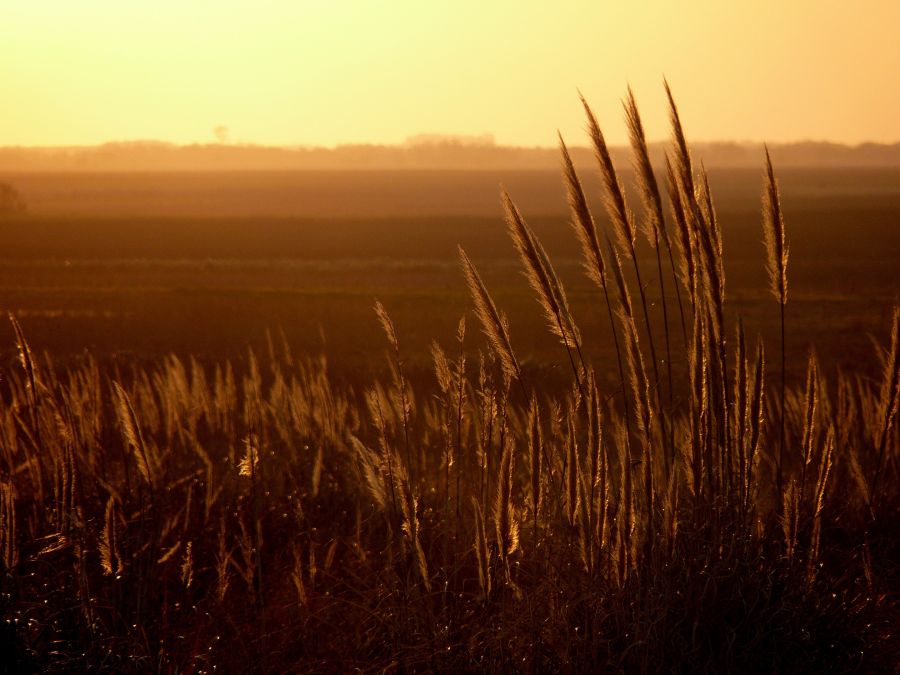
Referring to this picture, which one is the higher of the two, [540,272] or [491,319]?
[540,272]

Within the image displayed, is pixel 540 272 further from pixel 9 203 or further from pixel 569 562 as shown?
pixel 9 203

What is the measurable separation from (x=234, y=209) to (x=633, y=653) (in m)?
67.7

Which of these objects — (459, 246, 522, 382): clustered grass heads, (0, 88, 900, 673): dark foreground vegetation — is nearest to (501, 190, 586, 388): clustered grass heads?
(0, 88, 900, 673): dark foreground vegetation

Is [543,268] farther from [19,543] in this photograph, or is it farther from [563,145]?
[19,543]

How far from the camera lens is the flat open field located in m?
12.1

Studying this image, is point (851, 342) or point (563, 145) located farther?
point (851, 342)

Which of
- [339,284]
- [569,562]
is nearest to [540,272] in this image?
[569,562]

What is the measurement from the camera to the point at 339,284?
20.5m

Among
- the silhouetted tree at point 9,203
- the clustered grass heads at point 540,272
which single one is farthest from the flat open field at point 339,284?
the silhouetted tree at point 9,203

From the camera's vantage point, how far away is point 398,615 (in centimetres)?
263

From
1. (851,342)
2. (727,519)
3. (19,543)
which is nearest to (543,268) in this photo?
(727,519)

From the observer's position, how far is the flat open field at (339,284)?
12.1 meters

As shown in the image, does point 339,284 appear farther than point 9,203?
No

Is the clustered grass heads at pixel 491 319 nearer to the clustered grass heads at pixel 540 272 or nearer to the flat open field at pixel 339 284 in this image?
the clustered grass heads at pixel 540 272
